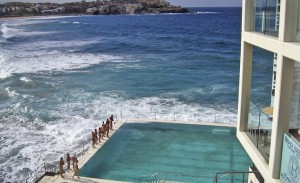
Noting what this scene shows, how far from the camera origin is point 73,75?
4428cm

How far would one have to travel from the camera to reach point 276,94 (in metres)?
7.34

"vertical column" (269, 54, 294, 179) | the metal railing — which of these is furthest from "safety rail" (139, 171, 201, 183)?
the metal railing

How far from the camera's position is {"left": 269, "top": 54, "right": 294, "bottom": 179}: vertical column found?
7129 mm

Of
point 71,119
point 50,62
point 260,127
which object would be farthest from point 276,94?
point 50,62

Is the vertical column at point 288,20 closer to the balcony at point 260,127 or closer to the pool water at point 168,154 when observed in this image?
the balcony at point 260,127

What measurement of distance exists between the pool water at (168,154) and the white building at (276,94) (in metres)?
7.40

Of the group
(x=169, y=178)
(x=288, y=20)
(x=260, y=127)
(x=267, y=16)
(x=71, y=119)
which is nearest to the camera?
(x=288, y=20)

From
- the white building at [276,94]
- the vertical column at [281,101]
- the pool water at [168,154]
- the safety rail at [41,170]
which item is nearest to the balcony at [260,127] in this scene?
the white building at [276,94]

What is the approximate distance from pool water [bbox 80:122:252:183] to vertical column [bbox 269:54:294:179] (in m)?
9.20

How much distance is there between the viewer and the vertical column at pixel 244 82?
967 cm

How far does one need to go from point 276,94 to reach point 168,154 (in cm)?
1246

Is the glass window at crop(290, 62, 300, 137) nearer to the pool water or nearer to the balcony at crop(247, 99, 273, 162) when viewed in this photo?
the balcony at crop(247, 99, 273, 162)

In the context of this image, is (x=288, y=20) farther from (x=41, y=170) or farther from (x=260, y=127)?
(x=41, y=170)

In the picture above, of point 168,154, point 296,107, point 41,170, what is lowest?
point 41,170
